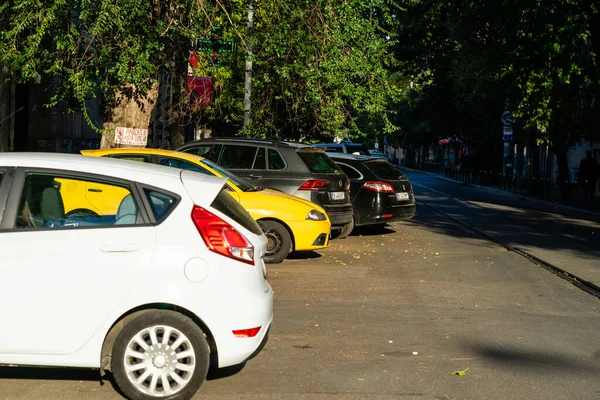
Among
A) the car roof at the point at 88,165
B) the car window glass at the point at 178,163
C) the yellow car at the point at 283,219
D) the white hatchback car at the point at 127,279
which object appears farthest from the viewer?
the yellow car at the point at 283,219

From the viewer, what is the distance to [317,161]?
16625mm

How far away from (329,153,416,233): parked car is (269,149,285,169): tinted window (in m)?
3.79

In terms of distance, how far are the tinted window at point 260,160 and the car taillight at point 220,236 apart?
32.2 ft

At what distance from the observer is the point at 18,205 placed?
20.9 ft

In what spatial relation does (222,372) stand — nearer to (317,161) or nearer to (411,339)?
(411,339)

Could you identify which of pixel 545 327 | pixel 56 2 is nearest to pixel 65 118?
pixel 56 2

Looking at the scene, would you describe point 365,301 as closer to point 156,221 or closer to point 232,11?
point 156,221

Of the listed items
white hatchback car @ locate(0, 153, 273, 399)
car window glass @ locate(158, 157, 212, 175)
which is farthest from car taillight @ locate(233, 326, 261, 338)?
car window glass @ locate(158, 157, 212, 175)

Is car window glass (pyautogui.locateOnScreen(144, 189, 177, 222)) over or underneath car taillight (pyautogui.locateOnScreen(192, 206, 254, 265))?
over

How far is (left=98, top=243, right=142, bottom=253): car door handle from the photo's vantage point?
20.4 feet

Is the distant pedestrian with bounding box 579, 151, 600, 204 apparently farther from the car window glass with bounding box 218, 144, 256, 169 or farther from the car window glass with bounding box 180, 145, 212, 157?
the car window glass with bounding box 218, 144, 256, 169

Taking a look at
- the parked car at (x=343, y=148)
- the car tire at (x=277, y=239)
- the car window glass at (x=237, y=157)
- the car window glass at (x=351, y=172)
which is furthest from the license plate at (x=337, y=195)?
the parked car at (x=343, y=148)

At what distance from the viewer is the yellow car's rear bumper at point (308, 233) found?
14.2 metres

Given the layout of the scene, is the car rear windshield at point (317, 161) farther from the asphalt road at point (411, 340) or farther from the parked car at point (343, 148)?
the parked car at point (343, 148)
